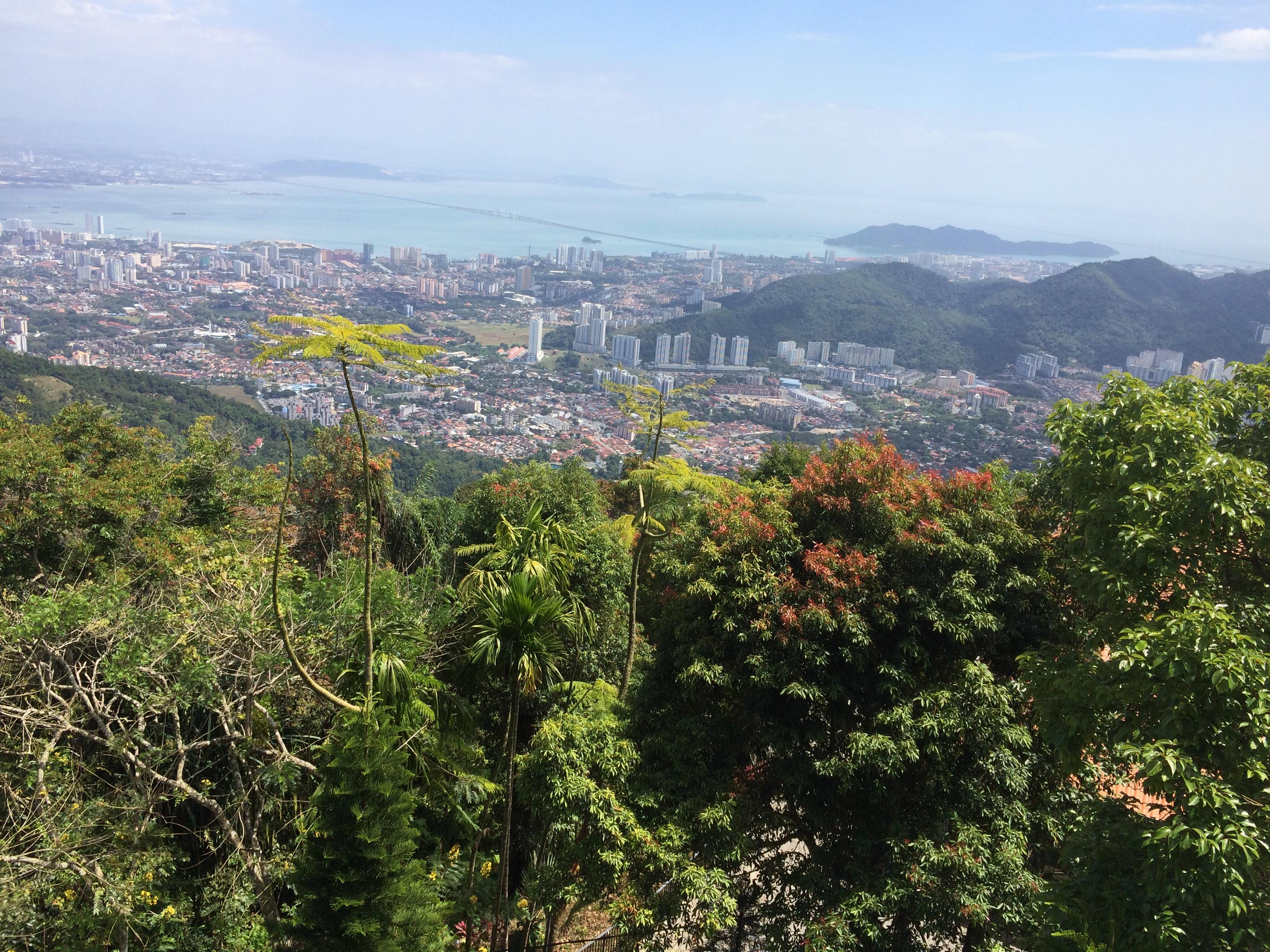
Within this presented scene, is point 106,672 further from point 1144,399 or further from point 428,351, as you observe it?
point 1144,399

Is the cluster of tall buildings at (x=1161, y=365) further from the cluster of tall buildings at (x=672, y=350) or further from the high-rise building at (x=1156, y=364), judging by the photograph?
the cluster of tall buildings at (x=672, y=350)

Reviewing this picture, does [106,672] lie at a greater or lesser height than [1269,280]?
lesser

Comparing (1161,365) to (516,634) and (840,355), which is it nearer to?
(840,355)

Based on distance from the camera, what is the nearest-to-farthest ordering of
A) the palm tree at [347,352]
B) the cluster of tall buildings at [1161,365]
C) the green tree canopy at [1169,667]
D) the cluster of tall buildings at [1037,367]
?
the green tree canopy at [1169,667]
the palm tree at [347,352]
the cluster of tall buildings at [1161,365]
the cluster of tall buildings at [1037,367]

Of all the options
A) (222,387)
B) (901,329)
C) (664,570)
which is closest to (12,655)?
(664,570)

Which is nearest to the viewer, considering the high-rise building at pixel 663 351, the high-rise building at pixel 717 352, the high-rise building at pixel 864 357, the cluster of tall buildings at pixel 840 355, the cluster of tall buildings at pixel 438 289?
the high-rise building at pixel 663 351

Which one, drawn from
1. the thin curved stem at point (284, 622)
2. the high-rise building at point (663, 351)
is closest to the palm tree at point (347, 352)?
the thin curved stem at point (284, 622)

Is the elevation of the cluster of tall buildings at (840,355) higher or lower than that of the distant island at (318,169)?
lower
